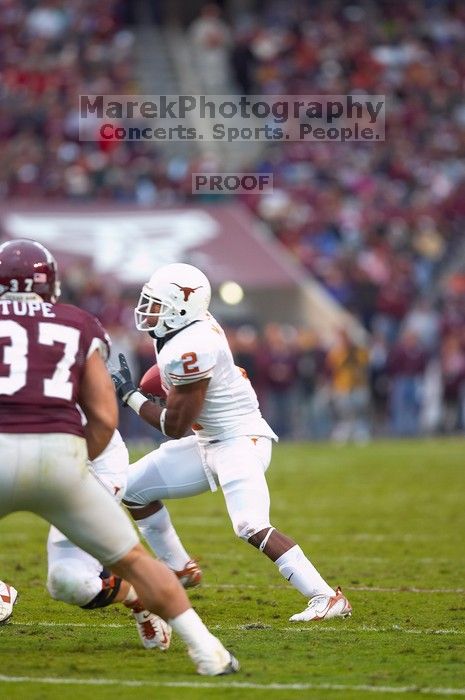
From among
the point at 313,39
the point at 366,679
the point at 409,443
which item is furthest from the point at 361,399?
the point at 366,679

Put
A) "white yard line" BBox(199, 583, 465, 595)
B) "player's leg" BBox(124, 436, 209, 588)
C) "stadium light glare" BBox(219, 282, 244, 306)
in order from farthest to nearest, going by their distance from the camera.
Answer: "stadium light glare" BBox(219, 282, 244, 306) → "white yard line" BBox(199, 583, 465, 595) → "player's leg" BBox(124, 436, 209, 588)

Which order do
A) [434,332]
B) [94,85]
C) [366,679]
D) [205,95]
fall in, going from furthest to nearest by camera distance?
[205,95]
[94,85]
[434,332]
[366,679]

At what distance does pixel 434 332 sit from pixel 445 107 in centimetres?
647

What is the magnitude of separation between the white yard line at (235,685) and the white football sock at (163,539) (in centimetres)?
171

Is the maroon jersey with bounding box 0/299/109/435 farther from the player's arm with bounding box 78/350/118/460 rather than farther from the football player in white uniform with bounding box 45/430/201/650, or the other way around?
the football player in white uniform with bounding box 45/430/201/650

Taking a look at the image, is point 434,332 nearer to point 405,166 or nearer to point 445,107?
point 405,166

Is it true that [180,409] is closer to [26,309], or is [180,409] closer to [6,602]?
[6,602]

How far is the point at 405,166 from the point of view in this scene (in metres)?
23.9

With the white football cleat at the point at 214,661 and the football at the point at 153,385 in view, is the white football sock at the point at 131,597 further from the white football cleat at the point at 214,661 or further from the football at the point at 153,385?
the football at the point at 153,385

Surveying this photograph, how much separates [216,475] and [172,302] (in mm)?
894

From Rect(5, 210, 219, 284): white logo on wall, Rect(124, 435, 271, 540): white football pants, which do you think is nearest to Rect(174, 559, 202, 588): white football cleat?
Rect(124, 435, 271, 540): white football pants

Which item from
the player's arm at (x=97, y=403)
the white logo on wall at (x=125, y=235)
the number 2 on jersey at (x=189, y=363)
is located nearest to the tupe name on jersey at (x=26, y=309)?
the player's arm at (x=97, y=403)

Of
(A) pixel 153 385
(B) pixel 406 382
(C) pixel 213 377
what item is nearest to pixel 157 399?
(A) pixel 153 385

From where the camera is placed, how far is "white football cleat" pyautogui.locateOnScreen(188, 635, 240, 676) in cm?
507
